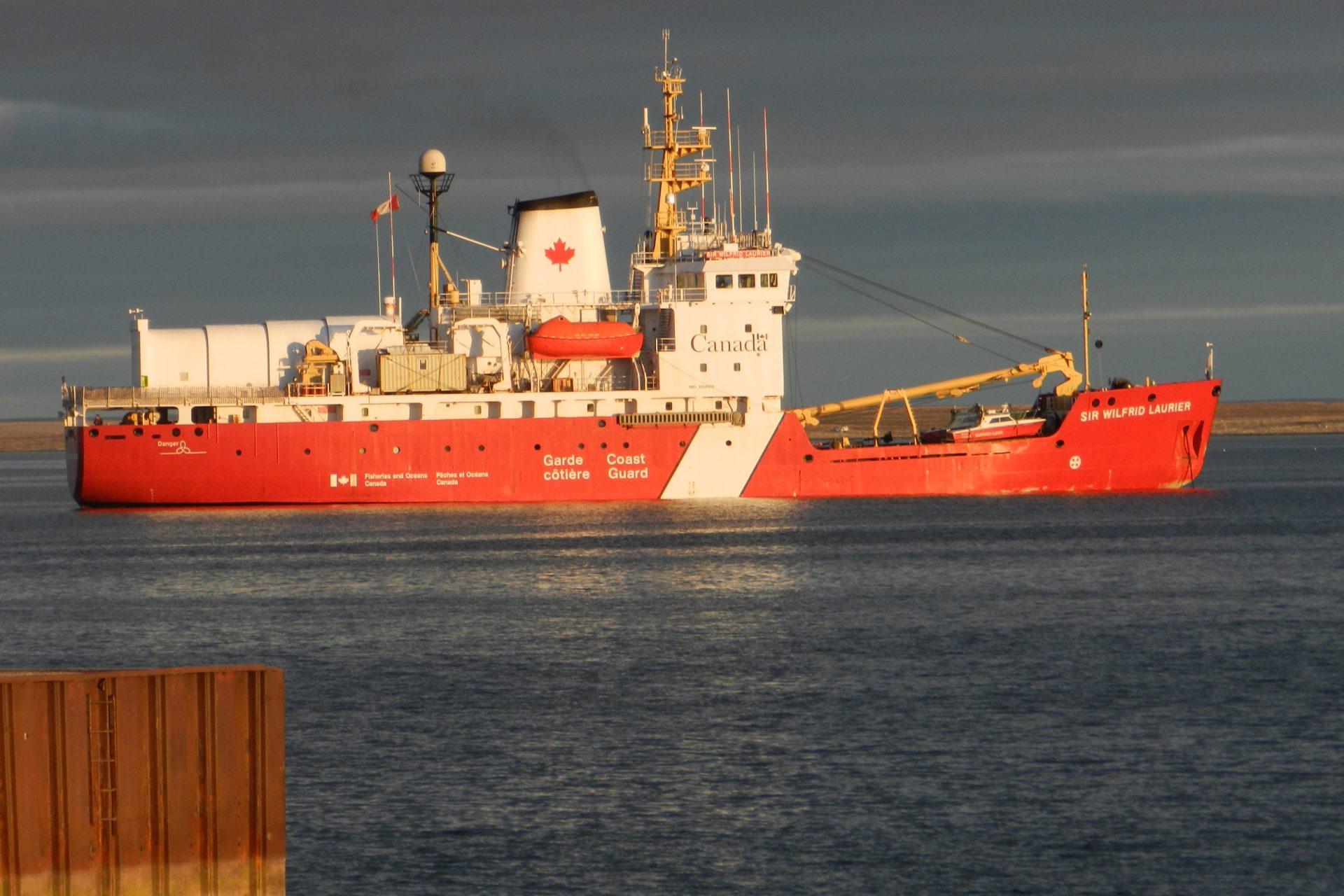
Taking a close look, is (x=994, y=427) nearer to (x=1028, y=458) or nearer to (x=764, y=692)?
(x=1028, y=458)

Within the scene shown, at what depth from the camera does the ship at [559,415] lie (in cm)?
4847

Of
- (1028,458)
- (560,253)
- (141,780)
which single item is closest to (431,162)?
(560,253)

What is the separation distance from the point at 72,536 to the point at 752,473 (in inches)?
770

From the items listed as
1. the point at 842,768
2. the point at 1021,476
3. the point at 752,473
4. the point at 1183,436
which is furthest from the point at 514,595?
the point at 1183,436

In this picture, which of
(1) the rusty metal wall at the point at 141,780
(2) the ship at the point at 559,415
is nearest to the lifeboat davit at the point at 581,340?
(2) the ship at the point at 559,415

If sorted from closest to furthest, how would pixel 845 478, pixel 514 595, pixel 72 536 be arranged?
1. pixel 514 595
2. pixel 72 536
3. pixel 845 478

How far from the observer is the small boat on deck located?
2024 inches

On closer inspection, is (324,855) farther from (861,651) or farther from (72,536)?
(72,536)

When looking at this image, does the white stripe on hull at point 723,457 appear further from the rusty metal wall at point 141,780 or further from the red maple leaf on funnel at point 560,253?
the rusty metal wall at point 141,780

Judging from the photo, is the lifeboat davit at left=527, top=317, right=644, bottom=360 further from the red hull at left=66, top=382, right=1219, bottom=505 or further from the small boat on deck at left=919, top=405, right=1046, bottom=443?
the small boat on deck at left=919, top=405, right=1046, bottom=443

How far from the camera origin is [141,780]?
11555 mm

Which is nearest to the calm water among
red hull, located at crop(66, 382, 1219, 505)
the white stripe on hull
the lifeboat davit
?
red hull, located at crop(66, 382, 1219, 505)

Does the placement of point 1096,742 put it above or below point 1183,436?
below

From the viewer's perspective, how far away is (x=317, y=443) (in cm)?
4841
